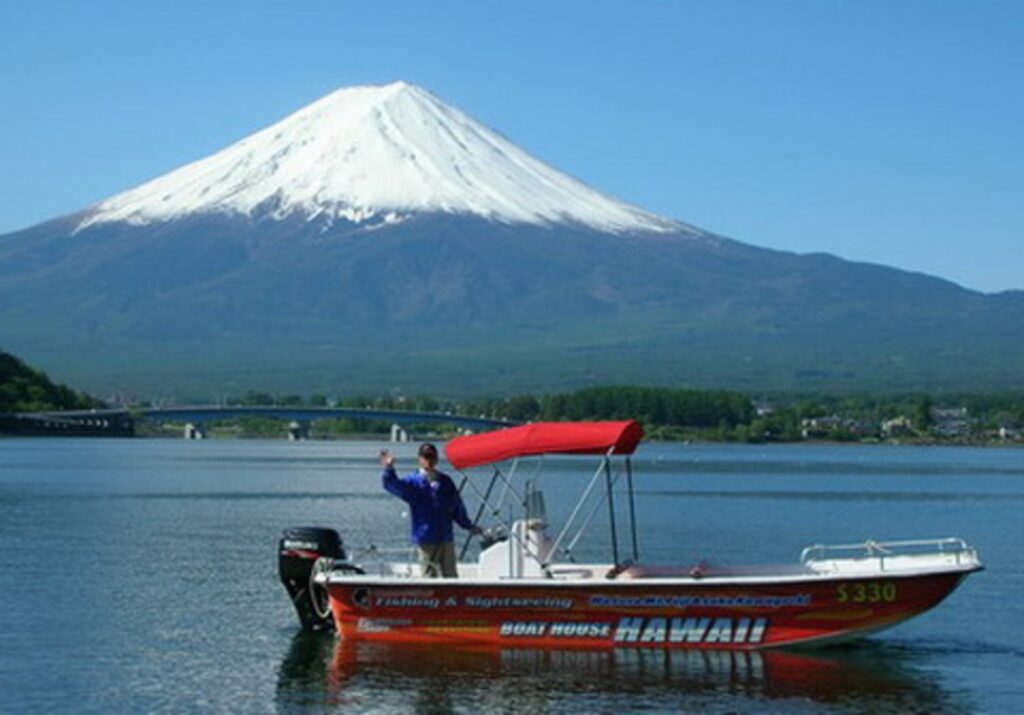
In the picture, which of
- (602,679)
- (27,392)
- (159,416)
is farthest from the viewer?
(159,416)

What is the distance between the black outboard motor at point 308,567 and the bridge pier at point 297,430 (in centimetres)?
11050

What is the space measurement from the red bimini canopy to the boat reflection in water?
6.38 feet

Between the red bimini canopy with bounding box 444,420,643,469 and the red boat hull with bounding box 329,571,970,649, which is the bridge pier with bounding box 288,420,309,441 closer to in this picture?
the red bimini canopy with bounding box 444,420,643,469

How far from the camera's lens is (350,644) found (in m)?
21.7

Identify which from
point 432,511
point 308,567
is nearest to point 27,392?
point 308,567

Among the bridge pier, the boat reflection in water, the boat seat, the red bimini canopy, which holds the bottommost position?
the boat reflection in water

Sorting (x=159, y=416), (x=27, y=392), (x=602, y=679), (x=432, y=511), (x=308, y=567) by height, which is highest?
A: (x=27, y=392)

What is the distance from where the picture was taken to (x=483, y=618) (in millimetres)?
21312

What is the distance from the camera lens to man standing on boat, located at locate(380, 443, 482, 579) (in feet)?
70.2

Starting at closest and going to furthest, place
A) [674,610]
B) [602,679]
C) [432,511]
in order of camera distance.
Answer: [602,679], [674,610], [432,511]

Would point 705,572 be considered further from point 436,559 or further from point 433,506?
point 433,506

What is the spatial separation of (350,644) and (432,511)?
63.5 inches

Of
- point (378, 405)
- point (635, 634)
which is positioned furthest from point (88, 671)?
point (378, 405)

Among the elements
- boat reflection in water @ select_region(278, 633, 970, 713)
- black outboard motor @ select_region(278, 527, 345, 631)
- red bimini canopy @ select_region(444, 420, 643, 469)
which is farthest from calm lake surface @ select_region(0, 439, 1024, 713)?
red bimini canopy @ select_region(444, 420, 643, 469)
